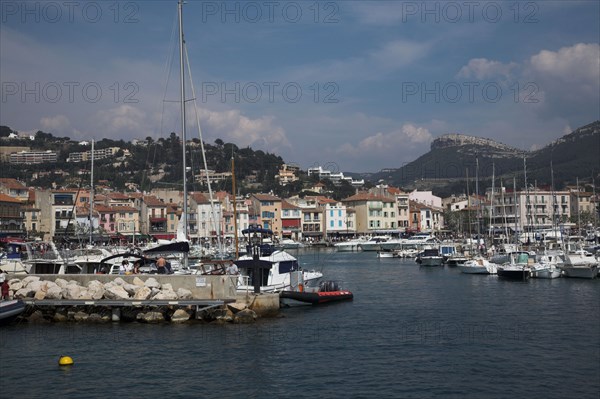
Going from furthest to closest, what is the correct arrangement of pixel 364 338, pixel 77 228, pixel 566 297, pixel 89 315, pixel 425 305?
pixel 77 228 < pixel 566 297 < pixel 425 305 < pixel 89 315 < pixel 364 338

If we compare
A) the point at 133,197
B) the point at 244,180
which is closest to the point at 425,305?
the point at 133,197

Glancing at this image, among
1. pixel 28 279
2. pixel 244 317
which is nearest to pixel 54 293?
pixel 28 279

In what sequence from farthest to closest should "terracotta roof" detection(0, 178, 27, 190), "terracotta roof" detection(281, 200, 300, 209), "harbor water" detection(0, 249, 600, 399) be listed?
"terracotta roof" detection(281, 200, 300, 209) → "terracotta roof" detection(0, 178, 27, 190) → "harbor water" detection(0, 249, 600, 399)

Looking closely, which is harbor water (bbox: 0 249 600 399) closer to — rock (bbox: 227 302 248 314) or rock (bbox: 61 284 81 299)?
rock (bbox: 227 302 248 314)

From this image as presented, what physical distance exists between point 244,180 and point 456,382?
175069mm

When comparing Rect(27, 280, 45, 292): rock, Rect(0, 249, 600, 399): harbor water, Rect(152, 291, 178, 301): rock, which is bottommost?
Rect(0, 249, 600, 399): harbor water

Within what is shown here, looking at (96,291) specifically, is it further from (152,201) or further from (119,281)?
(152,201)

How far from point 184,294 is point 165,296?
31.7 inches

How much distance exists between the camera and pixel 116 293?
28797mm

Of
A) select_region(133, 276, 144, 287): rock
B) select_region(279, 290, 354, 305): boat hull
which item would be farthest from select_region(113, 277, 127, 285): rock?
select_region(279, 290, 354, 305): boat hull

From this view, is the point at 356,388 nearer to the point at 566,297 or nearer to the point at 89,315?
the point at 89,315

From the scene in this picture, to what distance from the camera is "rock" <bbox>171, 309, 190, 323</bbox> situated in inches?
1091

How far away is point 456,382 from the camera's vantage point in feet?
60.6

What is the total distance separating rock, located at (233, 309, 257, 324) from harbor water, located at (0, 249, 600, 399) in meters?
0.55
